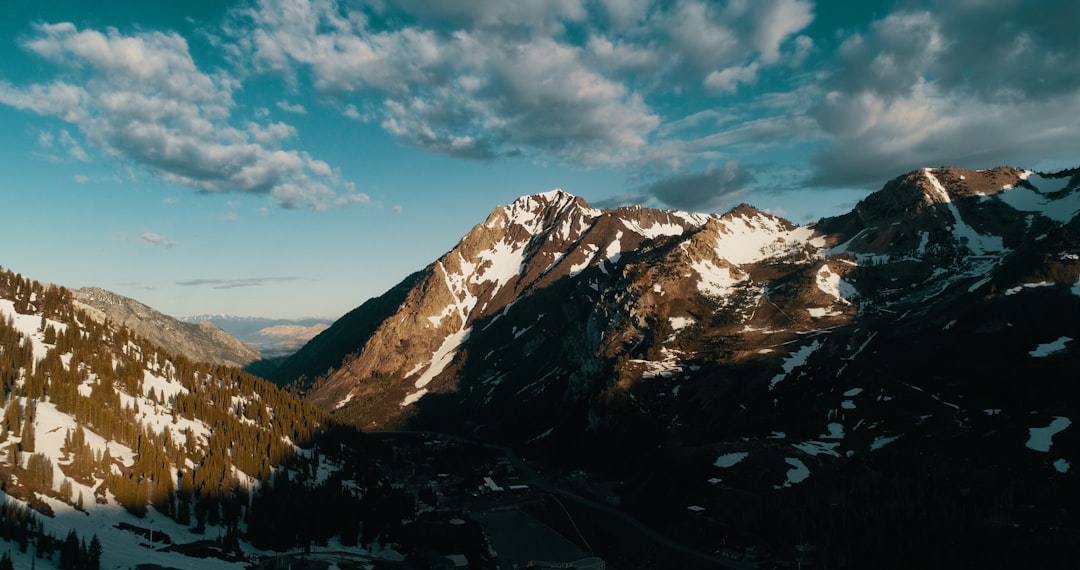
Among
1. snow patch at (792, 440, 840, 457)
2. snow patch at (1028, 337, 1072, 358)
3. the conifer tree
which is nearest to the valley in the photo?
the conifer tree

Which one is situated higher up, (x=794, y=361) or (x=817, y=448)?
(x=794, y=361)

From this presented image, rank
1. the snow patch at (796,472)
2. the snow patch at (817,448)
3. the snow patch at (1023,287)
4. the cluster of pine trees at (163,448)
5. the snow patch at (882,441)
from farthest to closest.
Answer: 1. the snow patch at (1023,287)
2. the snow patch at (817,448)
3. the snow patch at (882,441)
4. the snow patch at (796,472)
5. the cluster of pine trees at (163,448)

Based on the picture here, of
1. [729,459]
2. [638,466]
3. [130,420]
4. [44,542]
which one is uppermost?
[130,420]

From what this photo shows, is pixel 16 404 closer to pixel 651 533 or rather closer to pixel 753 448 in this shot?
pixel 651 533

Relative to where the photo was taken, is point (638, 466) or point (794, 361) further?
point (794, 361)

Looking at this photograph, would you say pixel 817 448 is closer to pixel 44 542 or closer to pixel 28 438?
pixel 44 542

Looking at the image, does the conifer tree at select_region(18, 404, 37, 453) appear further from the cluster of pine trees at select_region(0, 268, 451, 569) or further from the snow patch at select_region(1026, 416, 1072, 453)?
the snow patch at select_region(1026, 416, 1072, 453)

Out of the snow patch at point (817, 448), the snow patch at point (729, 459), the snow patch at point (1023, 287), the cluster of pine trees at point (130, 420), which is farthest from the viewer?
the snow patch at point (1023, 287)

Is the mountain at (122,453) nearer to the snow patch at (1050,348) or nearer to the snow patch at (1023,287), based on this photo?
the snow patch at (1050,348)

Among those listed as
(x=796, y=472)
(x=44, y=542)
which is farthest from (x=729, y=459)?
(x=44, y=542)

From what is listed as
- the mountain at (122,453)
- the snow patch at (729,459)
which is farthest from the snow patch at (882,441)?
the mountain at (122,453)

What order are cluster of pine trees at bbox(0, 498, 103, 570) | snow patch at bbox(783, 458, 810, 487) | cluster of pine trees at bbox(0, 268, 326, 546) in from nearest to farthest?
cluster of pine trees at bbox(0, 498, 103, 570) < cluster of pine trees at bbox(0, 268, 326, 546) < snow patch at bbox(783, 458, 810, 487)

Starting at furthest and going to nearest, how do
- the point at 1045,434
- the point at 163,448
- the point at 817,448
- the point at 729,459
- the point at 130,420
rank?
the point at 729,459, the point at 817,448, the point at 130,420, the point at 163,448, the point at 1045,434
